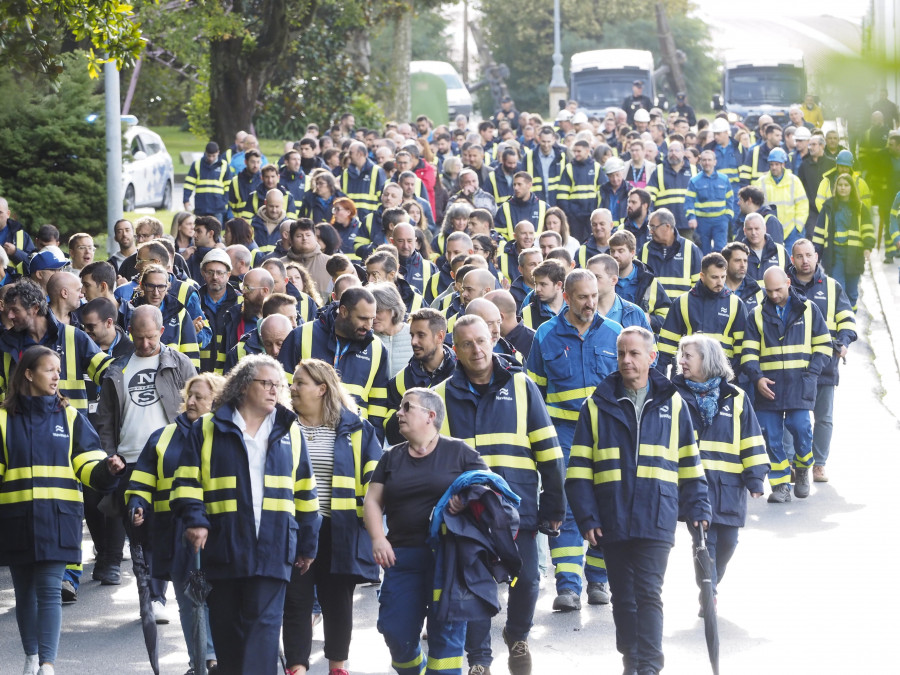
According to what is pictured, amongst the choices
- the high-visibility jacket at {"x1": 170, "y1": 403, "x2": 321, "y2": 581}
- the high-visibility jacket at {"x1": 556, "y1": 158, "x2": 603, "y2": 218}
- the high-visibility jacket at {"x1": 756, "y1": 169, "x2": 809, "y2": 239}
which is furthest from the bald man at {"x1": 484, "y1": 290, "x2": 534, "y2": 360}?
the high-visibility jacket at {"x1": 556, "y1": 158, "x2": 603, "y2": 218}

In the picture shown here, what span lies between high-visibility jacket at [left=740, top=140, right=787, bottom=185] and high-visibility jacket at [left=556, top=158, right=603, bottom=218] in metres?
3.35

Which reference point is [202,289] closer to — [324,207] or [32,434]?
[32,434]

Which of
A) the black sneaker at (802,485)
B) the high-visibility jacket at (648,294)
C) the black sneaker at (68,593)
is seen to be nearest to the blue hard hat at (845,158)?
the black sneaker at (68,593)

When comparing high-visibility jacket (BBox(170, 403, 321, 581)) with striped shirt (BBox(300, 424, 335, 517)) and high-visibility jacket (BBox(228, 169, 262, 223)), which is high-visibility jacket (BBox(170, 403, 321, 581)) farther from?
high-visibility jacket (BBox(228, 169, 262, 223))

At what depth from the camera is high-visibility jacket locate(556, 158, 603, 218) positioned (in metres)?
19.0

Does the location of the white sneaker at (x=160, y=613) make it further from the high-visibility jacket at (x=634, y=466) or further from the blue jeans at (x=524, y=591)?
the high-visibility jacket at (x=634, y=466)

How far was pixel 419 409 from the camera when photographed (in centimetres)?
634

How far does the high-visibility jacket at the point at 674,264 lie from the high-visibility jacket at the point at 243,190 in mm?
5944

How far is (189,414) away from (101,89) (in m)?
17.1

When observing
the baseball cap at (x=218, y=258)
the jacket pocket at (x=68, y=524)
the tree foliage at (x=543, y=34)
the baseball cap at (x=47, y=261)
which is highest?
the tree foliage at (x=543, y=34)

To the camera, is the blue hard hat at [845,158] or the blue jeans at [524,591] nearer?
the blue hard hat at [845,158]

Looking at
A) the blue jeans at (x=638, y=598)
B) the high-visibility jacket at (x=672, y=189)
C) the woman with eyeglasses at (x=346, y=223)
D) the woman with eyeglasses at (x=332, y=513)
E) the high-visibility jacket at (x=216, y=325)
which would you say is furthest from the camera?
the high-visibility jacket at (x=672, y=189)

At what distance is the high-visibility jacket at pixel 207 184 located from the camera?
18984 millimetres

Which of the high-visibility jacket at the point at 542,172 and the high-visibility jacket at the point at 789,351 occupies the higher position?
the high-visibility jacket at the point at 542,172
